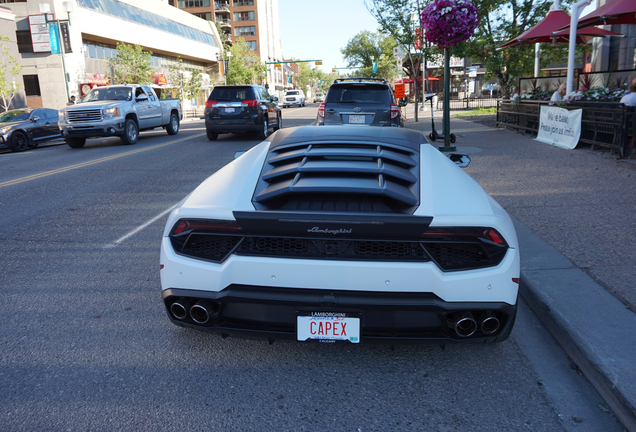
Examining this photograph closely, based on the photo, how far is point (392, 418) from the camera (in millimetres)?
2734

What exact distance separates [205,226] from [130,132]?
16.7 meters

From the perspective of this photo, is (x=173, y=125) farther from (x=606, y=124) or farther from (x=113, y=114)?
(x=606, y=124)

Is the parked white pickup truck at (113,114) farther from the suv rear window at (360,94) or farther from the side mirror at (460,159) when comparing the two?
the side mirror at (460,159)

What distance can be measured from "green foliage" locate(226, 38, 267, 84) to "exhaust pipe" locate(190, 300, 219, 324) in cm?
7122

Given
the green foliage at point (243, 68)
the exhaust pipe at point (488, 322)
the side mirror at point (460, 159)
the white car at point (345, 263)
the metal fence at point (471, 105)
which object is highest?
the green foliage at point (243, 68)

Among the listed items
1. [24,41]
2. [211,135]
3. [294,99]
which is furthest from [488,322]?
[294,99]

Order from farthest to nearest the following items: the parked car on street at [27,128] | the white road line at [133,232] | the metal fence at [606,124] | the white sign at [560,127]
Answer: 1. the parked car on street at [27,128]
2. the white sign at [560,127]
3. the metal fence at [606,124]
4. the white road line at [133,232]

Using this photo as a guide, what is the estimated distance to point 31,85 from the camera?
42.2m

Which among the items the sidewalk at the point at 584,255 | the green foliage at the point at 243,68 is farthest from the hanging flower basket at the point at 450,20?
the green foliage at the point at 243,68

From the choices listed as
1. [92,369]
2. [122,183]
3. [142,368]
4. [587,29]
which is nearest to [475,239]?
[142,368]

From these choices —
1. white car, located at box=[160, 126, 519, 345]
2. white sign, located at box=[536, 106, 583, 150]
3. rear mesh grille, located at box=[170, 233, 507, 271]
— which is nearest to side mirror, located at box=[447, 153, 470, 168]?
white car, located at box=[160, 126, 519, 345]

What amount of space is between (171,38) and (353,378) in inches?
2543

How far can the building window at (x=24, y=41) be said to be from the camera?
136ft

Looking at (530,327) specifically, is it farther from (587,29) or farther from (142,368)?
(587,29)
